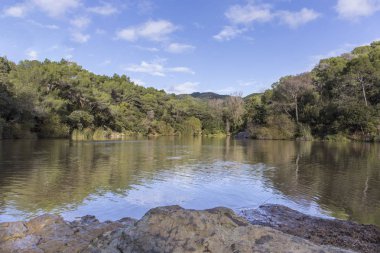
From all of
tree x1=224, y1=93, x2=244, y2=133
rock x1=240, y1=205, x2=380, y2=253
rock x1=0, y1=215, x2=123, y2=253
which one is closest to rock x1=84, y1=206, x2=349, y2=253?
rock x1=0, y1=215, x2=123, y2=253

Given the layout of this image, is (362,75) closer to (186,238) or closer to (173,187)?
(173,187)

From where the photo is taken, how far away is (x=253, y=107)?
217ft

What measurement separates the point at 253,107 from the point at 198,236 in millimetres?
63887

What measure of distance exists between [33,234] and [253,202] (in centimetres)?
696

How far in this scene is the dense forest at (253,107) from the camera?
41.2 meters

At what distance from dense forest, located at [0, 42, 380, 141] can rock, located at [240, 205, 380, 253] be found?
3475cm

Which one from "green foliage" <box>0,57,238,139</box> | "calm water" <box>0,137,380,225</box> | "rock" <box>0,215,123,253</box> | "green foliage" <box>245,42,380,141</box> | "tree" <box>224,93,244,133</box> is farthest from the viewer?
"tree" <box>224,93,244,133</box>

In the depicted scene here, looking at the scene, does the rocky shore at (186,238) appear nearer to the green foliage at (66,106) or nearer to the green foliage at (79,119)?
the green foliage at (66,106)

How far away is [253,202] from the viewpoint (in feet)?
37.2

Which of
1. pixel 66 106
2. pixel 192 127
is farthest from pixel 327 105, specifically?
pixel 66 106

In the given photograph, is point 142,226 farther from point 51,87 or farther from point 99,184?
point 51,87

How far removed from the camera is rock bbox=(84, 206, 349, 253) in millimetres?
3244

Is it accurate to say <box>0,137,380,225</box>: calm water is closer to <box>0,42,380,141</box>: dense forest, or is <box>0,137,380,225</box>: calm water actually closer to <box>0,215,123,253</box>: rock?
<box>0,215,123,253</box>: rock

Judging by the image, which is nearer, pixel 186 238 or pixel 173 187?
pixel 186 238
